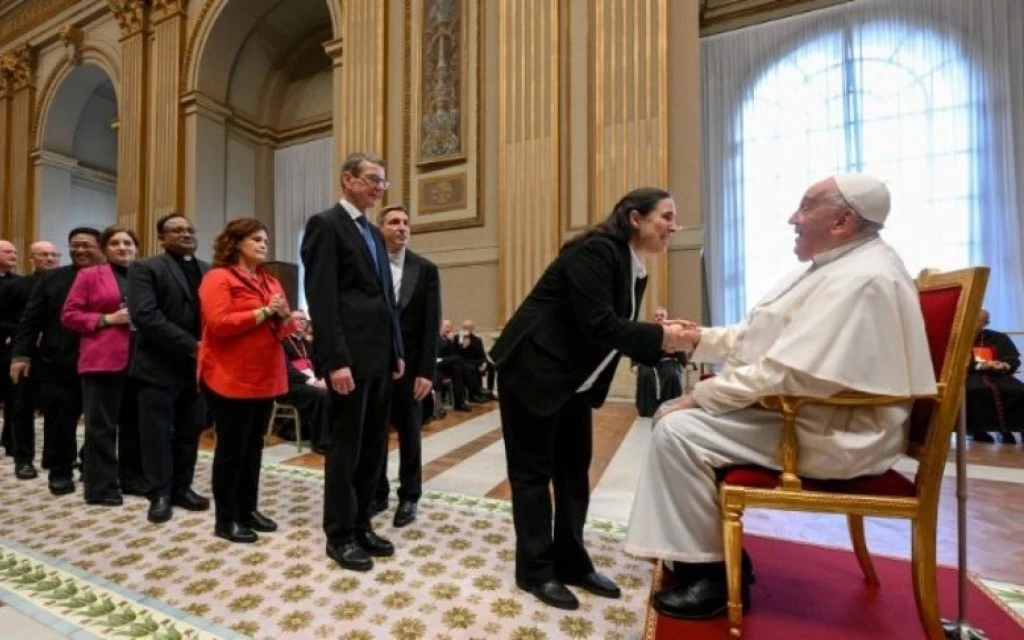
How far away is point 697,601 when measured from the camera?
1515 mm

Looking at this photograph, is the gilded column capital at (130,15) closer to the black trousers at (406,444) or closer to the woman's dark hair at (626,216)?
the black trousers at (406,444)

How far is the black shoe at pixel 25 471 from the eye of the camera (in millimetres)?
→ 3285

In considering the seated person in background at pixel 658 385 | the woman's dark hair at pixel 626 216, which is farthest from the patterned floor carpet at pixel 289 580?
the seated person in background at pixel 658 385

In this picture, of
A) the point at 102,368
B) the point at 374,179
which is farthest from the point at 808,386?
the point at 102,368

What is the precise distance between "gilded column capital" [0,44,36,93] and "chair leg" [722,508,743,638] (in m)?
16.4

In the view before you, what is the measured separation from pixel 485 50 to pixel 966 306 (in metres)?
7.11

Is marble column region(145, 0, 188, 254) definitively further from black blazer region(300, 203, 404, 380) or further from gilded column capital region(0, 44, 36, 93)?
black blazer region(300, 203, 404, 380)

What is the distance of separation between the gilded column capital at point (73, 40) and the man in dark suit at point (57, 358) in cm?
1114

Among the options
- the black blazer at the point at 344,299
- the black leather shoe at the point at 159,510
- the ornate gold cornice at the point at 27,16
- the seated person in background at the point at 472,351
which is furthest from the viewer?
the ornate gold cornice at the point at 27,16

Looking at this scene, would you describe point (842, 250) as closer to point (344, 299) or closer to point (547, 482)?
point (547, 482)

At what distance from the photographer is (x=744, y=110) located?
26.4 feet

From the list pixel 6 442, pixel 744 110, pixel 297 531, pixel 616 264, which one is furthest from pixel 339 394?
pixel 744 110

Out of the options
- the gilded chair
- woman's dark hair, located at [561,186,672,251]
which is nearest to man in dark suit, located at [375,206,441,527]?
woman's dark hair, located at [561,186,672,251]

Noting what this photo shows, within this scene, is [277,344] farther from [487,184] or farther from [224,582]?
[487,184]
